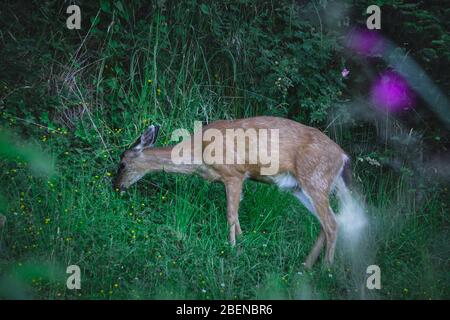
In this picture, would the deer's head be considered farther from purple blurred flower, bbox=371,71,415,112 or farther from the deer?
purple blurred flower, bbox=371,71,415,112

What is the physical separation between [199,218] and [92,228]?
50.1 inches

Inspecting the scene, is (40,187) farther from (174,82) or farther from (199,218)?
(174,82)

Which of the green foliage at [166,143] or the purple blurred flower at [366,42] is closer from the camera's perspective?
the green foliage at [166,143]

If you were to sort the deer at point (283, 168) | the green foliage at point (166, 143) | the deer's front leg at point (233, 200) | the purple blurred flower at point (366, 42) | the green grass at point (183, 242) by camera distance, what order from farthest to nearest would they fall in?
the purple blurred flower at point (366, 42), the deer's front leg at point (233, 200), the deer at point (283, 168), the green foliage at point (166, 143), the green grass at point (183, 242)

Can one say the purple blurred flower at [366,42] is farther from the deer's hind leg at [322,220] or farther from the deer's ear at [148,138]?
the deer's ear at [148,138]

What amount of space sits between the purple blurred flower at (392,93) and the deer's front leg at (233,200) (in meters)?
2.39

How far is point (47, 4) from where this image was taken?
8.98m

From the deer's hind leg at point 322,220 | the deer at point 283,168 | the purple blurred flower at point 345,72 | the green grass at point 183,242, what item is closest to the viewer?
the green grass at point 183,242

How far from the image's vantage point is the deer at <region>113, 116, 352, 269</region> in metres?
7.23

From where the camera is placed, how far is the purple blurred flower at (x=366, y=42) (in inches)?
342

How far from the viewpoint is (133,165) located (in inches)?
310

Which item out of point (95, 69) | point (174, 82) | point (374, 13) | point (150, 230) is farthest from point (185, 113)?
point (374, 13)

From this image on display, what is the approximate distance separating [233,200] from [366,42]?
2.79 metres

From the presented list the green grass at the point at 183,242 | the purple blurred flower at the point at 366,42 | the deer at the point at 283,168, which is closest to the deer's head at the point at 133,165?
the deer at the point at 283,168
